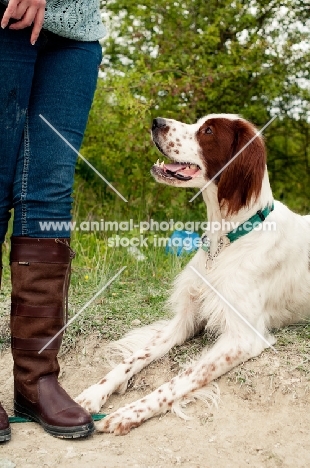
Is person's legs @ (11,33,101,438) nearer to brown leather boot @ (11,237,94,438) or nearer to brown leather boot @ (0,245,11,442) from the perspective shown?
brown leather boot @ (11,237,94,438)

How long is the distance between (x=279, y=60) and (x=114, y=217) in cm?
241

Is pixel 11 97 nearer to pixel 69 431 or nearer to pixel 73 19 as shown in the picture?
pixel 73 19

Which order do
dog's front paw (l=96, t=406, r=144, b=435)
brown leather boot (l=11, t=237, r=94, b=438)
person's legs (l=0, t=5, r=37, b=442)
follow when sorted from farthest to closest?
dog's front paw (l=96, t=406, r=144, b=435) → brown leather boot (l=11, t=237, r=94, b=438) → person's legs (l=0, t=5, r=37, b=442)

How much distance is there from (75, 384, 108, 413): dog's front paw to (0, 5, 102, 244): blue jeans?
0.85 meters

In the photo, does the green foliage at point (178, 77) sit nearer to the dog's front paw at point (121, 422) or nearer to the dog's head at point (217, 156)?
the dog's head at point (217, 156)

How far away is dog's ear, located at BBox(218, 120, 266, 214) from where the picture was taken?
3254mm

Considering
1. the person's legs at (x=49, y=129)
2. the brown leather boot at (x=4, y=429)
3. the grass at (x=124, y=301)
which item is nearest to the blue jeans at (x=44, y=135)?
the person's legs at (x=49, y=129)

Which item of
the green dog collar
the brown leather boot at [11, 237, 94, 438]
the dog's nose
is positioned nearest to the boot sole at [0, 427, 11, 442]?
the brown leather boot at [11, 237, 94, 438]

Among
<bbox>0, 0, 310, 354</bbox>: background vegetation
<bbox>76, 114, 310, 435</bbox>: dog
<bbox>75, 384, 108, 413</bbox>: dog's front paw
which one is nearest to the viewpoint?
<bbox>75, 384, 108, 413</bbox>: dog's front paw

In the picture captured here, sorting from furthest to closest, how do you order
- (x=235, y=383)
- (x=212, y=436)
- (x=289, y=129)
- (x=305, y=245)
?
(x=289, y=129) → (x=305, y=245) → (x=235, y=383) → (x=212, y=436)

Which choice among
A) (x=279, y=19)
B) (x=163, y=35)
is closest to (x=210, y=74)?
(x=163, y=35)

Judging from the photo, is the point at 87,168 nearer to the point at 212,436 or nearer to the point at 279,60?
the point at 279,60

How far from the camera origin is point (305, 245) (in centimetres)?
349

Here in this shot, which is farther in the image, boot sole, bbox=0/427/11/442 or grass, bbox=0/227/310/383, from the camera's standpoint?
grass, bbox=0/227/310/383
